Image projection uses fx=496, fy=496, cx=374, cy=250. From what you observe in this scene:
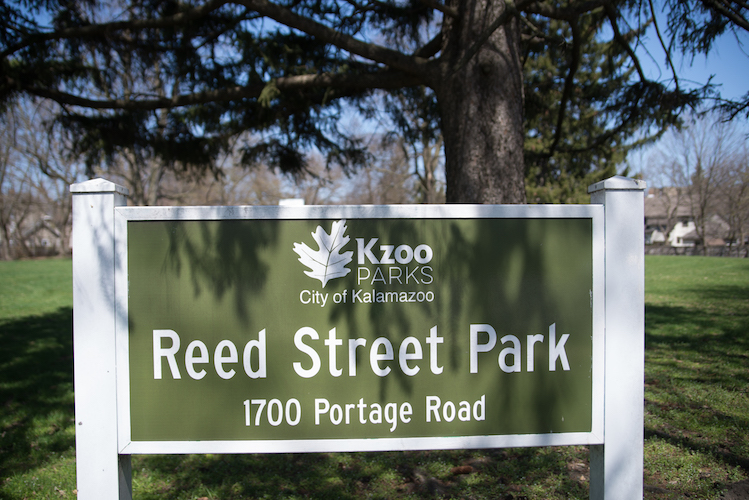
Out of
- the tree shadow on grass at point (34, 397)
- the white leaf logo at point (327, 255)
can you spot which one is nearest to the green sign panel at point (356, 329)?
the white leaf logo at point (327, 255)

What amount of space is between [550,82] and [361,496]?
18.4ft

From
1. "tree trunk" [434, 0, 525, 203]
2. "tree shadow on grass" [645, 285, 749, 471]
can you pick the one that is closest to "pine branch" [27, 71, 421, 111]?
"tree trunk" [434, 0, 525, 203]

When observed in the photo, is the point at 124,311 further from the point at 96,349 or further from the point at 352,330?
the point at 352,330

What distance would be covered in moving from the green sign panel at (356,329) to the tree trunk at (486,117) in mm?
2238

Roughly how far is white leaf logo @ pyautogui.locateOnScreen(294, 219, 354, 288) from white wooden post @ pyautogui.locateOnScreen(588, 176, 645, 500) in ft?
3.47

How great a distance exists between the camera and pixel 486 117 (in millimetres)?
4180

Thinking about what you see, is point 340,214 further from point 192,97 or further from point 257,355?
point 192,97

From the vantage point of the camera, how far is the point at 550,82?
6.51m

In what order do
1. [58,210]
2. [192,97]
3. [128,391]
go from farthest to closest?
[58,210] < [192,97] < [128,391]

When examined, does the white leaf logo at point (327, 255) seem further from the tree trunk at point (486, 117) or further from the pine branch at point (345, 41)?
the pine branch at point (345, 41)

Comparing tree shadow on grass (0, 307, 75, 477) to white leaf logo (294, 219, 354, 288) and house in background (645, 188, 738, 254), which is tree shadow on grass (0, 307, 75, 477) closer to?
white leaf logo (294, 219, 354, 288)

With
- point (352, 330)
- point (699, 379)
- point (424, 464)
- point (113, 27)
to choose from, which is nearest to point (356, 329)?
point (352, 330)

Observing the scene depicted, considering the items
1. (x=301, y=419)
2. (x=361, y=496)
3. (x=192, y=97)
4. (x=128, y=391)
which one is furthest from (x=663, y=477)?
(x=192, y=97)

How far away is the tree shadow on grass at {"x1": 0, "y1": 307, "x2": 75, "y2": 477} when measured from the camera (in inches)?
150
